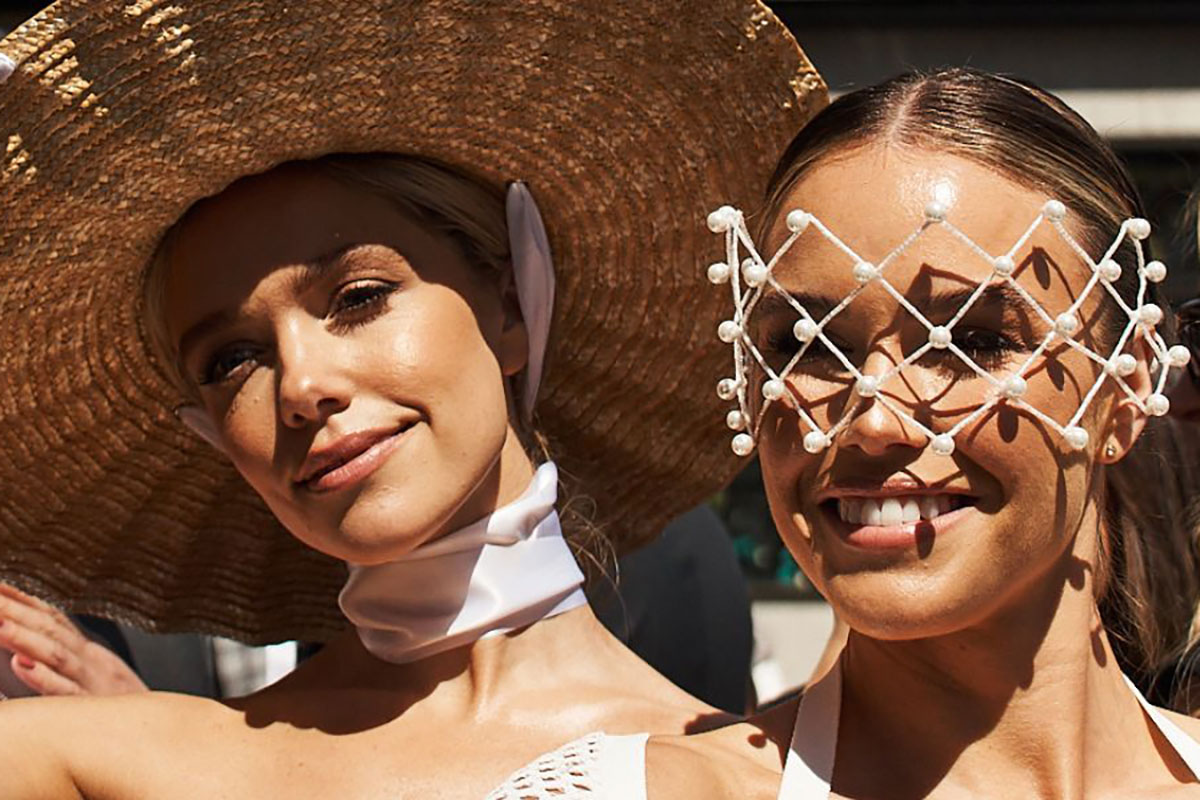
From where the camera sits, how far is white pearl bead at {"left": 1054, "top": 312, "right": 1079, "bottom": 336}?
2092 millimetres

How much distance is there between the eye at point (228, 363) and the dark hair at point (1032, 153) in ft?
2.73

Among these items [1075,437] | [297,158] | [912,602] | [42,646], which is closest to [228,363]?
[297,158]

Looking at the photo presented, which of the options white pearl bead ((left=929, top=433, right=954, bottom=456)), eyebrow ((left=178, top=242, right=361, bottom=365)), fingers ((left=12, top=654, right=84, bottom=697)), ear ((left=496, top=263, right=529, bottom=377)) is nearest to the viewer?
white pearl bead ((left=929, top=433, right=954, bottom=456))

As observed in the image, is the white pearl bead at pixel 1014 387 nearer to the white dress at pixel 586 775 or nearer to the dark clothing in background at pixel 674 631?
the white dress at pixel 586 775

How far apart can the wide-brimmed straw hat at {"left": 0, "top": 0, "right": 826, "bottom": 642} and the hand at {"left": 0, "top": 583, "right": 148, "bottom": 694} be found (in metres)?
0.05

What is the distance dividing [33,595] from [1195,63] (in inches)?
133

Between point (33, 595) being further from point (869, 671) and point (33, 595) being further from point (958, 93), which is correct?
Answer: point (958, 93)

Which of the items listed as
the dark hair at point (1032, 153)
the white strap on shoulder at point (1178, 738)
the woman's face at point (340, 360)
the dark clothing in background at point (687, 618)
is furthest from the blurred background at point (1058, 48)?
the white strap on shoulder at point (1178, 738)

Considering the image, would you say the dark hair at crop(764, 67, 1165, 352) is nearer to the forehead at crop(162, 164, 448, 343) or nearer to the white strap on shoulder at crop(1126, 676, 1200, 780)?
the white strap on shoulder at crop(1126, 676, 1200, 780)

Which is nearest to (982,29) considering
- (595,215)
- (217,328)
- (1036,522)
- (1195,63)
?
(1195,63)

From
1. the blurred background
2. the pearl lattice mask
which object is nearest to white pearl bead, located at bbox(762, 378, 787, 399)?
the pearl lattice mask

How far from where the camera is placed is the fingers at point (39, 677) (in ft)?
10.2

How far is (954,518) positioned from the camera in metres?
2.08

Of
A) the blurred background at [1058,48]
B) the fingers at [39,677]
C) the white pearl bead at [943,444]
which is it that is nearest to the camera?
the white pearl bead at [943,444]
